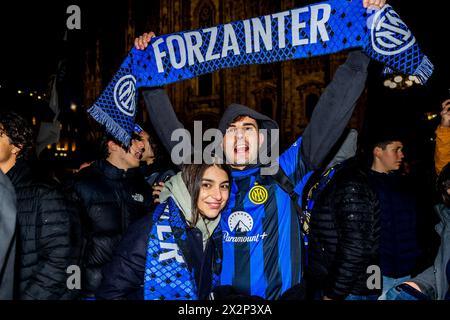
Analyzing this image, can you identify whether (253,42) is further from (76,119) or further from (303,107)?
(76,119)

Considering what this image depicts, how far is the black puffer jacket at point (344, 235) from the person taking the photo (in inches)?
117

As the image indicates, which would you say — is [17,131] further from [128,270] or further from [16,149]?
[128,270]

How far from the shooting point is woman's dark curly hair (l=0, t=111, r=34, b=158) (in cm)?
305

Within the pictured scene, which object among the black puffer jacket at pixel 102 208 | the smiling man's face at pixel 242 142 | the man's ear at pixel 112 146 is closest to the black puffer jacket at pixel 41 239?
the black puffer jacket at pixel 102 208

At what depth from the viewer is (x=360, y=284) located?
318 cm

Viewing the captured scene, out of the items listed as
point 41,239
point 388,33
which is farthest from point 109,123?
point 388,33

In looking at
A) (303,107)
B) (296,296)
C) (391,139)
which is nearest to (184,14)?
(303,107)

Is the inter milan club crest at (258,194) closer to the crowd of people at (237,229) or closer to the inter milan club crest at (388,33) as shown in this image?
the crowd of people at (237,229)

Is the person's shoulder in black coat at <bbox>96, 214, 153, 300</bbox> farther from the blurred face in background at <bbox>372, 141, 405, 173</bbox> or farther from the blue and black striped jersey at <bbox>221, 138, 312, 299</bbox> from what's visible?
the blurred face in background at <bbox>372, 141, 405, 173</bbox>

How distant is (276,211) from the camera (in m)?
2.92

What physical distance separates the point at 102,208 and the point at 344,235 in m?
2.40

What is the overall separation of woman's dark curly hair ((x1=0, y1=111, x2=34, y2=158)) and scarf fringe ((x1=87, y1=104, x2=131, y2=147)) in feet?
1.90

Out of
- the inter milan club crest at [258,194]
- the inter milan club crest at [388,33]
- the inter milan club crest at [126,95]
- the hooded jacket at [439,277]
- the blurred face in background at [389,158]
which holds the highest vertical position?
the inter milan club crest at [388,33]

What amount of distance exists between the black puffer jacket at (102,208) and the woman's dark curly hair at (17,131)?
0.77 m
